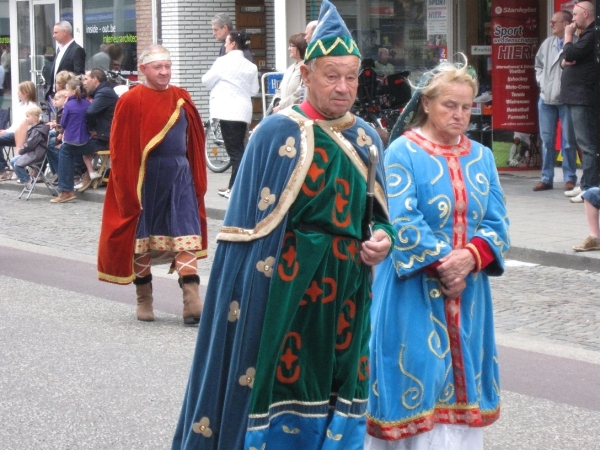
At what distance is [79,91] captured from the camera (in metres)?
14.7

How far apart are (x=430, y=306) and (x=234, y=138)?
32.7ft

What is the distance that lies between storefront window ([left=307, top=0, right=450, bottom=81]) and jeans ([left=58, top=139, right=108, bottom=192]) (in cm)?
413

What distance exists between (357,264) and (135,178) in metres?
3.90

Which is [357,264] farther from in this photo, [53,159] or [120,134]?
[53,159]

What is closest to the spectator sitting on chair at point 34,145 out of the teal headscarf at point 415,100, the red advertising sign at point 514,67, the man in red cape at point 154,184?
the red advertising sign at point 514,67

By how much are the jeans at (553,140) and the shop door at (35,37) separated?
11.5 metres

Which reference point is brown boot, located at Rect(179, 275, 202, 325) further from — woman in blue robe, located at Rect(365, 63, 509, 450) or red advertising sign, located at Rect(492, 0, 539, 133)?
red advertising sign, located at Rect(492, 0, 539, 133)

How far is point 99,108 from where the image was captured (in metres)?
14.5

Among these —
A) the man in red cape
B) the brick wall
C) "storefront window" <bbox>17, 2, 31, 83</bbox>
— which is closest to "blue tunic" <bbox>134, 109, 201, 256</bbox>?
the man in red cape

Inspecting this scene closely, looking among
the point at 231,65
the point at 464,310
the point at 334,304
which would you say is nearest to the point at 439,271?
the point at 464,310

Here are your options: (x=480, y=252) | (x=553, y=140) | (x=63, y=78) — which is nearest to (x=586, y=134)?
(x=553, y=140)

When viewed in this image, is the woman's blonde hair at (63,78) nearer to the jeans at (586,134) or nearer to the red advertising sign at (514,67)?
the red advertising sign at (514,67)

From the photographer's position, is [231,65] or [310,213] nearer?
[310,213]

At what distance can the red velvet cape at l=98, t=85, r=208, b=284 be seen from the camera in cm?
736
